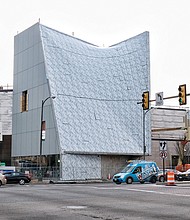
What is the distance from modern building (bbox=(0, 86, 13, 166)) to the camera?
248 ft

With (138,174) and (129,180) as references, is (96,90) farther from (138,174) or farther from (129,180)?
(129,180)

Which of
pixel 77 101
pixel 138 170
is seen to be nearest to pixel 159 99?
pixel 138 170

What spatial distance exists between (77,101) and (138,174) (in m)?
25.1

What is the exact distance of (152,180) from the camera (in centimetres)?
3938

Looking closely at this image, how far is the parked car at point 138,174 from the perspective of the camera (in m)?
38.3

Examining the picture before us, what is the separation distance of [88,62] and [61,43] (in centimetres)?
486

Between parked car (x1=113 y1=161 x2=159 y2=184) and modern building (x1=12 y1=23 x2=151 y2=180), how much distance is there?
60.5 ft

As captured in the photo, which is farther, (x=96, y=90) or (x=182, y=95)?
(x=96, y=90)

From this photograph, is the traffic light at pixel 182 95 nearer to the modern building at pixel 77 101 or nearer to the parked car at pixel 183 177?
the parked car at pixel 183 177

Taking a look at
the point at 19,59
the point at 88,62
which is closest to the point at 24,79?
the point at 19,59

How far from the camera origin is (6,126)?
7569cm

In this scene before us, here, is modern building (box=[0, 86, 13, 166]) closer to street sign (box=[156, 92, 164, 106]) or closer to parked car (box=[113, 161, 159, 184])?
parked car (box=[113, 161, 159, 184])

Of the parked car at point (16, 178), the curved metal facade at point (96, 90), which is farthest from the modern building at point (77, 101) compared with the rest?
the parked car at point (16, 178)

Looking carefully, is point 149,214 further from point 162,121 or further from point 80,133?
point 162,121
